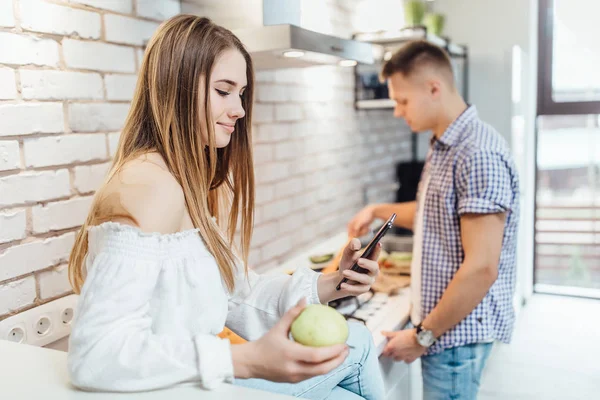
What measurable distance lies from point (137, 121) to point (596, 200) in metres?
4.25

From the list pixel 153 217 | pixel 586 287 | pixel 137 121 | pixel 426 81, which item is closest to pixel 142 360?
pixel 153 217

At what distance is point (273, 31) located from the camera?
1.55m

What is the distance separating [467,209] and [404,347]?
0.47 metres

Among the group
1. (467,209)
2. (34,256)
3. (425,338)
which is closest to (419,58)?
(467,209)

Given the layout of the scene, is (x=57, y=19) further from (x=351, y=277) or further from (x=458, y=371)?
(x=458, y=371)

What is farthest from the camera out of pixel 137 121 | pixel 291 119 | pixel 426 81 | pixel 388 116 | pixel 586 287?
pixel 586 287

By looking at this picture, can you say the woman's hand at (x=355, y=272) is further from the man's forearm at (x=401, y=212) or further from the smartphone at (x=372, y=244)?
the man's forearm at (x=401, y=212)

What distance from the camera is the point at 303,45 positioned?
5.15 feet

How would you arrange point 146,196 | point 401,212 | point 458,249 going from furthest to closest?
point 401,212, point 458,249, point 146,196

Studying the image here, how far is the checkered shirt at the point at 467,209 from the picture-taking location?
1694 millimetres

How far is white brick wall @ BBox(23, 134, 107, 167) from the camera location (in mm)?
1386

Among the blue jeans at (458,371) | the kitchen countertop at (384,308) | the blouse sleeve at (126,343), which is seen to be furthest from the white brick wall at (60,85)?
the blue jeans at (458,371)

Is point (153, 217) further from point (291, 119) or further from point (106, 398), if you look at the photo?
point (291, 119)

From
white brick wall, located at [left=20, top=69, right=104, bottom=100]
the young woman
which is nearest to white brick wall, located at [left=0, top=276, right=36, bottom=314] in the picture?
the young woman
